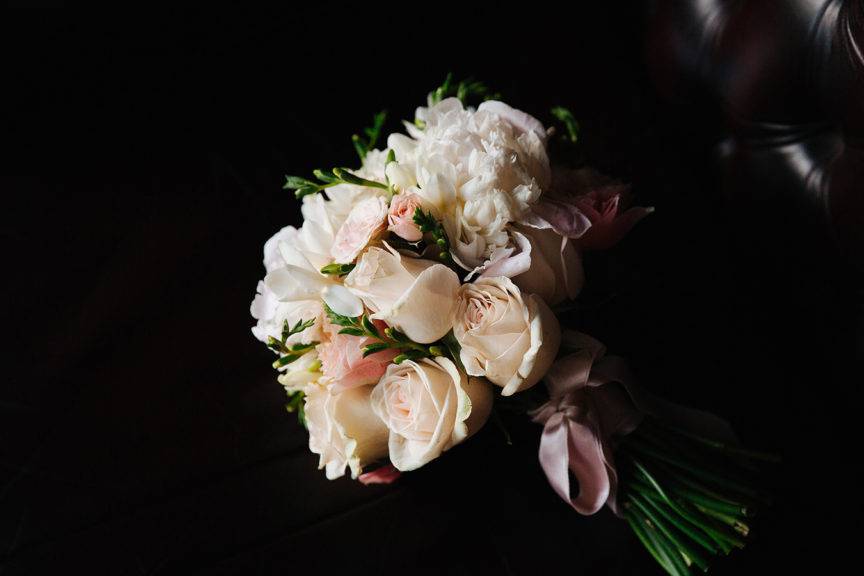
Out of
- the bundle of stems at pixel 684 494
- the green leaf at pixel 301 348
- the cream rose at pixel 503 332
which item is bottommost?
the bundle of stems at pixel 684 494

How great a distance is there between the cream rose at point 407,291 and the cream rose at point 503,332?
0.01 meters

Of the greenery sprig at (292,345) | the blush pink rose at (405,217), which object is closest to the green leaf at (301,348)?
the greenery sprig at (292,345)

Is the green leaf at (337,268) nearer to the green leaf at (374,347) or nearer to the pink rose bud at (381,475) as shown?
the green leaf at (374,347)

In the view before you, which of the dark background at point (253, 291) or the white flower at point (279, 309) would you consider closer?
the white flower at point (279, 309)

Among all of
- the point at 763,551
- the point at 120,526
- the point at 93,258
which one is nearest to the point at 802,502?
the point at 763,551

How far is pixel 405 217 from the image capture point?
1.61 feet

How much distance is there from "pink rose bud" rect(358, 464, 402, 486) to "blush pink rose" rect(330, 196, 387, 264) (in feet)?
0.65

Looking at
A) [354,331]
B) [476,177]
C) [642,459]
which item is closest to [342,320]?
[354,331]

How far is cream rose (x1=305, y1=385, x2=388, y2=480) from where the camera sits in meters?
0.52

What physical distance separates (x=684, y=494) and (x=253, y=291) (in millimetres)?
509

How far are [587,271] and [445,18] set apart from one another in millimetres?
478

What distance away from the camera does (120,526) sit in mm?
661

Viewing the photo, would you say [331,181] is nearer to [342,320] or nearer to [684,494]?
[342,320]

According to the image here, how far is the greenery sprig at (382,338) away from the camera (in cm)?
49
